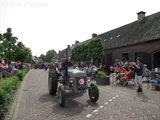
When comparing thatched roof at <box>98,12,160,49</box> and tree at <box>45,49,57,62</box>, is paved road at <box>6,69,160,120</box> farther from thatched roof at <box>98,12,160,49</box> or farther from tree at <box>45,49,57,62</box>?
tree at <box>45,49,57,62</box>

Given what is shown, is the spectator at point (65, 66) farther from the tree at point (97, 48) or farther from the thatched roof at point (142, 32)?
the tree at point (97, 48)

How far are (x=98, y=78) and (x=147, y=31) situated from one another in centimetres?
1163

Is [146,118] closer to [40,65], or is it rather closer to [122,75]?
[122,75]

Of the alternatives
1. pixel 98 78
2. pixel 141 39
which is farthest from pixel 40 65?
pixel 98 78

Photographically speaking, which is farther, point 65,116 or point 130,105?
point 130,105

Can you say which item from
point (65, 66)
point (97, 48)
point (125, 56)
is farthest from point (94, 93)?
point (125, 56)

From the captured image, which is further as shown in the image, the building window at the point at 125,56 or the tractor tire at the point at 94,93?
the building window at the point at 125,56

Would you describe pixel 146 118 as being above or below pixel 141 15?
below

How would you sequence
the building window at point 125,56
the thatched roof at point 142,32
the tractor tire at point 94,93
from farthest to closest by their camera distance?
the building window at point 125,56, the thatched roof at point 142,32, the tractor tire at point 94,93

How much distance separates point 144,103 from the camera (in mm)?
5965

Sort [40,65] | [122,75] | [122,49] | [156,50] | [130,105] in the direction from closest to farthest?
[130,105] → [122,75] → [156,50] → [122,49] → [40,65]

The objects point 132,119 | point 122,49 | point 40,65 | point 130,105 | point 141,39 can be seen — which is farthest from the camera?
point 40,65

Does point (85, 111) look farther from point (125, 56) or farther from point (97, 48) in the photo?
point (125, 56)

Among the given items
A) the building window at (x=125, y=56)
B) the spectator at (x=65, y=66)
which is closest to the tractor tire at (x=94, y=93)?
the spectator at (x=65, y=66)
